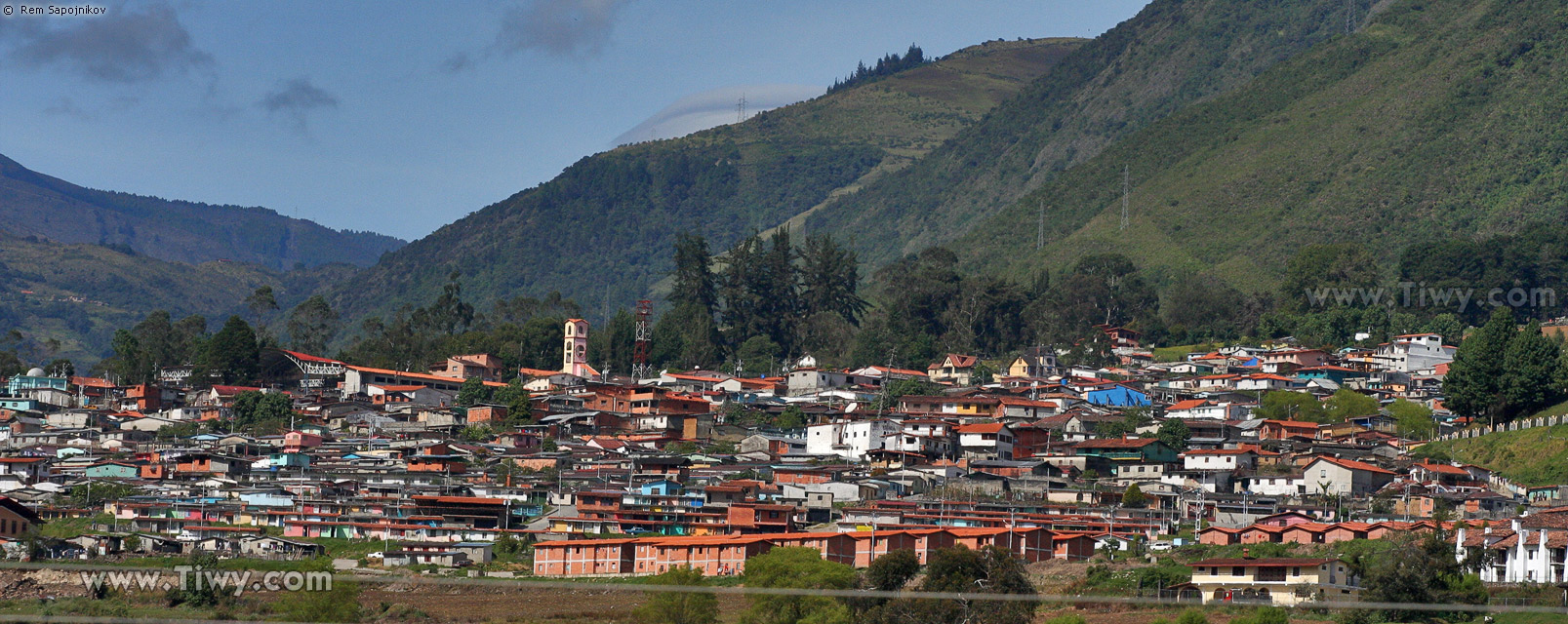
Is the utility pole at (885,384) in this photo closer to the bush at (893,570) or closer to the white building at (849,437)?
the white building at (849,437)

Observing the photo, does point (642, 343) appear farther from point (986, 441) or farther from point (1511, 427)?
point (1511, 427)

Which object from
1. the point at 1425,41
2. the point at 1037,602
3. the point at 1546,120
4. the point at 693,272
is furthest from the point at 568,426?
the point at 1425,41

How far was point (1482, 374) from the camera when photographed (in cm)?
7344

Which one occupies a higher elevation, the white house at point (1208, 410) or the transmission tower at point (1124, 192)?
the transmission tower at point (1124, 192)

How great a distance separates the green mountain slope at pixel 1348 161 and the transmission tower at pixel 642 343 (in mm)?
35076

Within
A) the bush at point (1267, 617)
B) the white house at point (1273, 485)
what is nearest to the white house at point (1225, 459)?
the white house at point (1273, 485)

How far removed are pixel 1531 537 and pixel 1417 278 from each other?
55.7m

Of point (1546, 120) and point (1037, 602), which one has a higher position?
point (1546, 120)

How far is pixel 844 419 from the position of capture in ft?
268

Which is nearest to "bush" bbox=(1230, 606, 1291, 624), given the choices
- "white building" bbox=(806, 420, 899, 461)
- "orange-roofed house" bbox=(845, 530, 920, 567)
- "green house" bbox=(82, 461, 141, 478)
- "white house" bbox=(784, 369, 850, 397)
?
"orange-roofed house" bbox=(845, 530, 920, 567)

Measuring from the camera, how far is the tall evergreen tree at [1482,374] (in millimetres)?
73312

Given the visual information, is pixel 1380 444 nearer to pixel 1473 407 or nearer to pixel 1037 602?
pixel 1473 407

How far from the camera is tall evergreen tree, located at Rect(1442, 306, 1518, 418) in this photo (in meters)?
73.3

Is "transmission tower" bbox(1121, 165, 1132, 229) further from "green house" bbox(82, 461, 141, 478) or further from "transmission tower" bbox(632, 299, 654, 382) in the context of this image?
"green house" bbox(82, 461, 141, 478)
